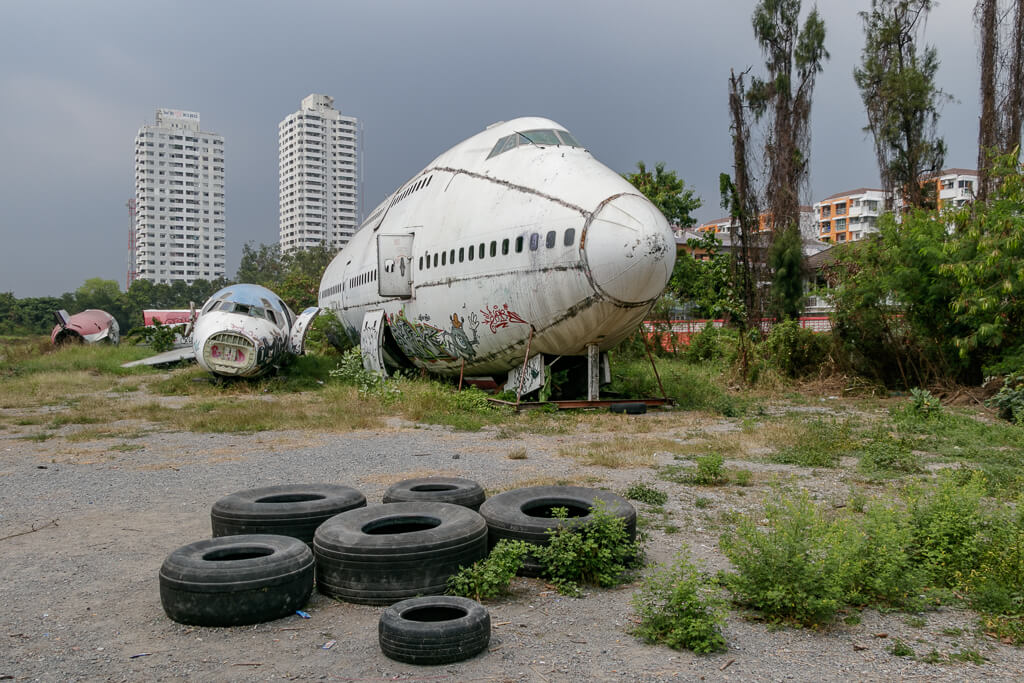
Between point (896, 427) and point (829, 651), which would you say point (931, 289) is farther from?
point (829, 651)

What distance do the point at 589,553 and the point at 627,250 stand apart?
29.9 ft

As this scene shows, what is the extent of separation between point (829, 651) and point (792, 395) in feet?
53.7

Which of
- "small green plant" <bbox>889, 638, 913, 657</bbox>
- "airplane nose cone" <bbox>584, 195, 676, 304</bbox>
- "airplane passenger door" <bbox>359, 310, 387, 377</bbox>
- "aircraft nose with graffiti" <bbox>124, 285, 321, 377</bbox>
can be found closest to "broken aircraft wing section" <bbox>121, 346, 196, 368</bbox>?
"aircraft nose with graffiti" <bbox>124, 285, 321, 377</bbox>

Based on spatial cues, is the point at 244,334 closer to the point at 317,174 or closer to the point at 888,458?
the point at 888,458

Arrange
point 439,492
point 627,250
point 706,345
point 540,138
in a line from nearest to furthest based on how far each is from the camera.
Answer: point 439,492, point 627,250, point 540,138, point 706,345

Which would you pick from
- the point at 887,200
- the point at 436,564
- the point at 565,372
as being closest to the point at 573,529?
the point at 436,564

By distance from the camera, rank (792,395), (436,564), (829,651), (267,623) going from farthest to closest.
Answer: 1. (792,395)
2. (436,564)
3. (267,623)
4. (829,651)

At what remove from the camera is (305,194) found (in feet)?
604

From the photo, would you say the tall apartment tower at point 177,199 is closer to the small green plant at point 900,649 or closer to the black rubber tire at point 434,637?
the black rubber tire at point 434,637

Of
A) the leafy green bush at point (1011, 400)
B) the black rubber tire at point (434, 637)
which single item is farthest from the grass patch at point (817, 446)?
the black rubber tire at point (434, 637)

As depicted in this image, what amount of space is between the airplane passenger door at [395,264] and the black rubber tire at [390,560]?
13818mm

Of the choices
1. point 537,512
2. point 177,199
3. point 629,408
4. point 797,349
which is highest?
point 177,199

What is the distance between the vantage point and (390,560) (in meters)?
5.47

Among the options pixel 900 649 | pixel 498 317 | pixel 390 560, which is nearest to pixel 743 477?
pixel 900 649
